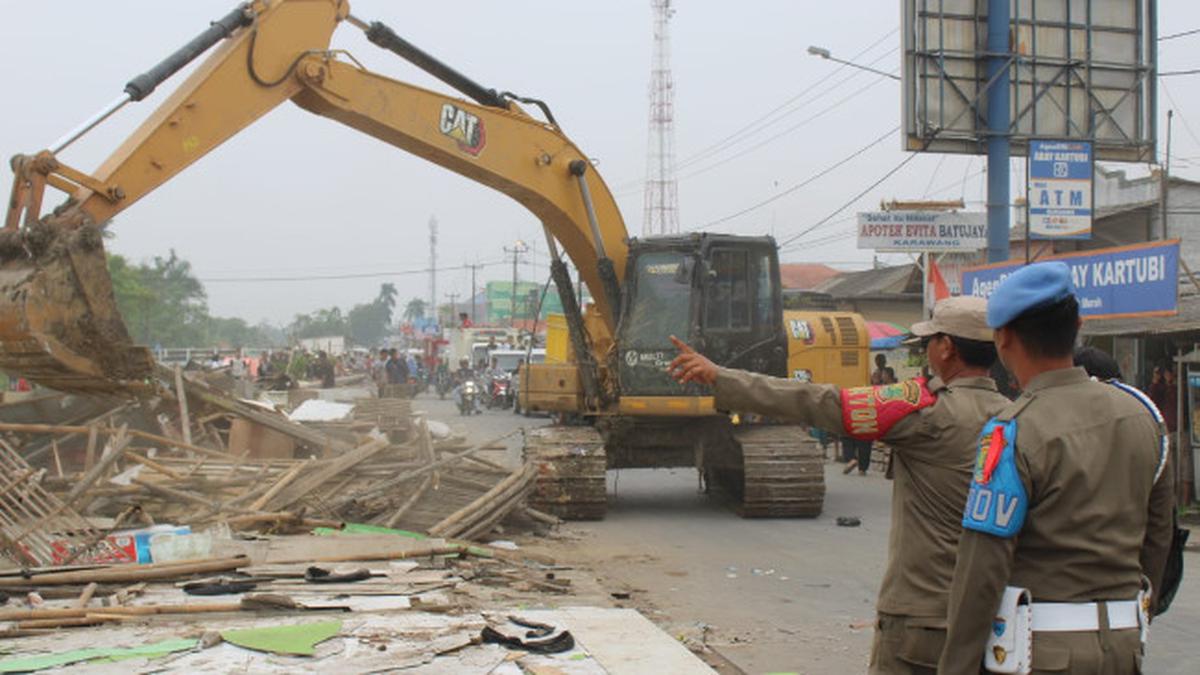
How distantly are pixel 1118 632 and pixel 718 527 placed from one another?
10.1 metres

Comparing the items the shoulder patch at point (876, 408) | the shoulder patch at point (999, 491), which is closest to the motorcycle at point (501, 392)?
the shoulder patch at point (876, 408)

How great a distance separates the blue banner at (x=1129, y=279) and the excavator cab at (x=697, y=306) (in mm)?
2482

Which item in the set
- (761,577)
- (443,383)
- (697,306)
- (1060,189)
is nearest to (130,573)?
(761,577)

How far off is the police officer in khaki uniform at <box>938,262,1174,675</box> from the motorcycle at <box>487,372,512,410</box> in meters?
36.5

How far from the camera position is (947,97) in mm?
19000

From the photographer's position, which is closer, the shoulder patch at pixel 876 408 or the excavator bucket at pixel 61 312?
the shoulder patch at pixel 876 408

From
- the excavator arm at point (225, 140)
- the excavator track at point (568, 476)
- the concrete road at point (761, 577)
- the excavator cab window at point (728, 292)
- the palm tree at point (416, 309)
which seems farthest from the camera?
the palm tree at point (416, 309)

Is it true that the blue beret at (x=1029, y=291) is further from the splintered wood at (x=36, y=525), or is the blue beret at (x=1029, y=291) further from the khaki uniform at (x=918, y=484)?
the splintered wood at (x=36, y=525)

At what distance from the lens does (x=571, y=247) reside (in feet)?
45.5

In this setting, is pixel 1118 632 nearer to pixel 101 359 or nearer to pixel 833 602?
pixel 833 602

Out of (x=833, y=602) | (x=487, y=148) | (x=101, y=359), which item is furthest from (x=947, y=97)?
(x=101, y=359)

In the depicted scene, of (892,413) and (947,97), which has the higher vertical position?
(947,97)

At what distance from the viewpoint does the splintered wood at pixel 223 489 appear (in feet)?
29.7

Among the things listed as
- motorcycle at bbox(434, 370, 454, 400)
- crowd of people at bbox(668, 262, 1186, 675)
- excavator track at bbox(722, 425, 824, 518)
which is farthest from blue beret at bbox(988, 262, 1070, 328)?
motorcycle at bbox(434, 370, 454, 400)
